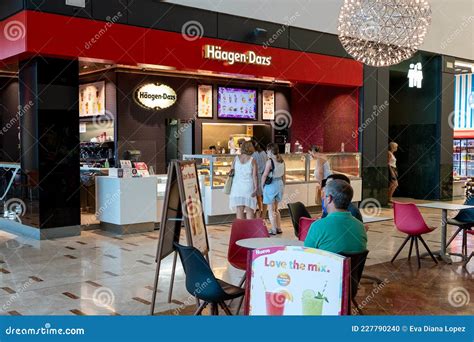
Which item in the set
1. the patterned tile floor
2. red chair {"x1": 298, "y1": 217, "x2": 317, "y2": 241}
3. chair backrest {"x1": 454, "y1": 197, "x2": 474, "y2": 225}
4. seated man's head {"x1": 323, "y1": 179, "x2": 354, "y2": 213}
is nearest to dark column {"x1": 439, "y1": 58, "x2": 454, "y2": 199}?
the patterned tile floor

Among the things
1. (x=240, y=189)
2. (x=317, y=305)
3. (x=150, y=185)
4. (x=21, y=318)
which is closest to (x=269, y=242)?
(x=317, y=305)

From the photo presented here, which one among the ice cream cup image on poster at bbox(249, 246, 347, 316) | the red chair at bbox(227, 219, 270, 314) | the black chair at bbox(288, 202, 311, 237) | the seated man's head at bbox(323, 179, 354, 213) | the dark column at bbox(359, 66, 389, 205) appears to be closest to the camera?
the ice cream cup image on poster at bbox(249, 246, 347, 316)

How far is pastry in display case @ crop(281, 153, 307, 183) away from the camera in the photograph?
10609 millimetres

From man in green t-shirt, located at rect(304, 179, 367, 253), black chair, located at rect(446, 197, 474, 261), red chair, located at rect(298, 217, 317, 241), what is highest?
man in green t-shirt, located at rect(304, 179, 367, 253)

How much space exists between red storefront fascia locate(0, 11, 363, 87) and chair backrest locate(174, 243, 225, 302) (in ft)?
18.0

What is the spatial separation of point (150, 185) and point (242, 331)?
19.7 ft

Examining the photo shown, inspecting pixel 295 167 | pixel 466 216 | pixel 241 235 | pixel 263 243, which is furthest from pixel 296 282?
pixel 295 167

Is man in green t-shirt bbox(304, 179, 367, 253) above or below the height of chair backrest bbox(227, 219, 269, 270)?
above

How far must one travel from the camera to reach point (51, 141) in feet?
27.5

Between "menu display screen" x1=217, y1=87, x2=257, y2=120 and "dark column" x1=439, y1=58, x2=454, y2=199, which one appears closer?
"menu display screen" x1=217, y1=87, x2=257, y2=120

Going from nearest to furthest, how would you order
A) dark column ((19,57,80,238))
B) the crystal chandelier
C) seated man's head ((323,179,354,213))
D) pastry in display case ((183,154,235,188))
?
seated man's head ((323,179,354,213)), the crystal chandelier, dark column ((19,57,80,238)), pastry in display case ((183,154,235,188))

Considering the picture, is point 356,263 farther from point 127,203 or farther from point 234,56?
point 234,56

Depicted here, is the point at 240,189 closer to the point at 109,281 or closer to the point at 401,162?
the point at 109,281

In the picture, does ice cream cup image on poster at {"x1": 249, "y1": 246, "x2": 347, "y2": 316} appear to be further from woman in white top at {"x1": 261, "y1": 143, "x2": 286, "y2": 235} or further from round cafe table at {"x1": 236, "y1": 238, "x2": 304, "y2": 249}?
woman in white top at {"x1": 261, "y1": 143, "x2": 286, "y2": 235}
